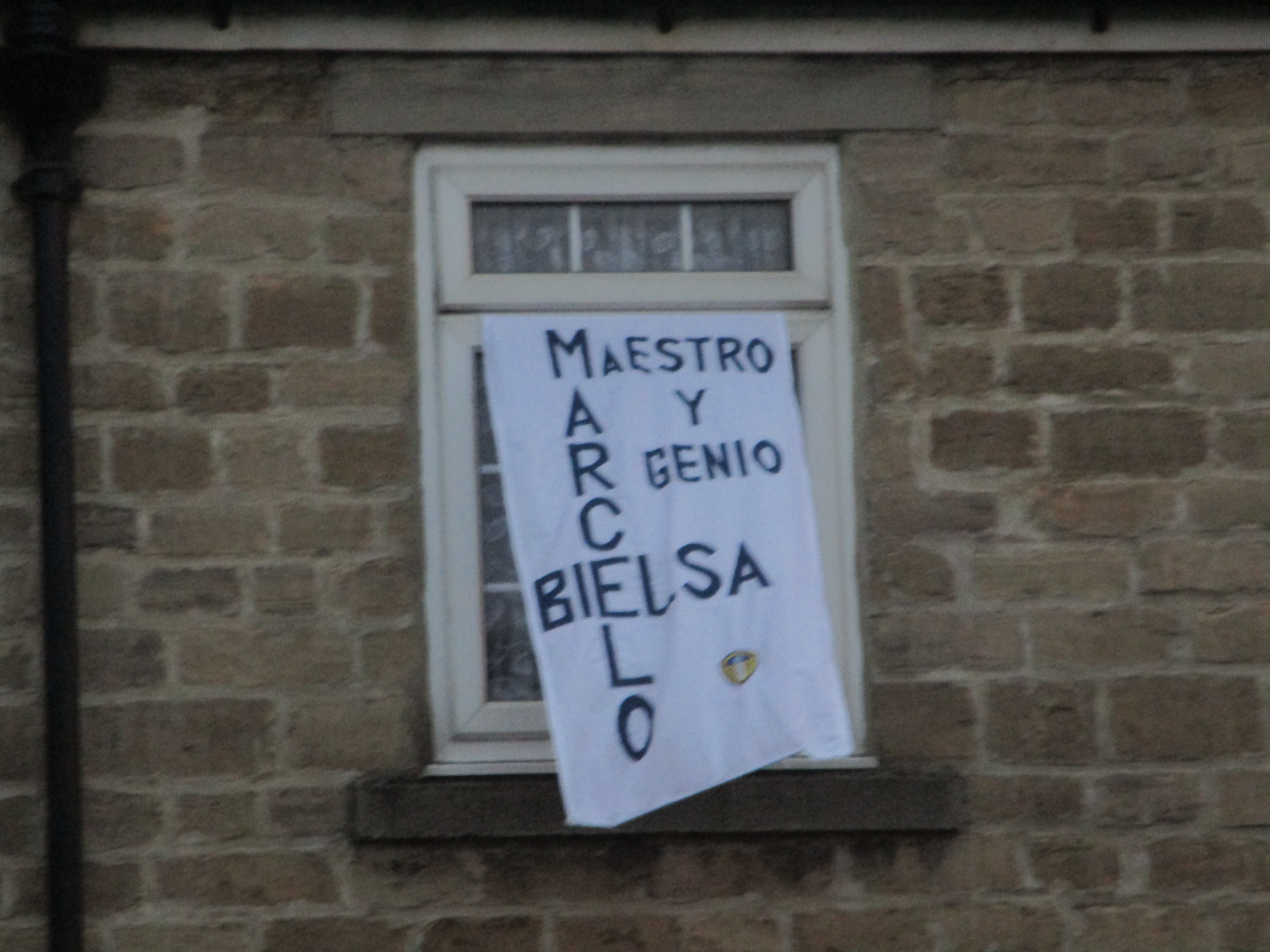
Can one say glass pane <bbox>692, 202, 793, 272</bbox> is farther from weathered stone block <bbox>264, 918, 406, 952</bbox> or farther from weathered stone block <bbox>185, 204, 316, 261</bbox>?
weathered stone block <bbox>264, 918, 406, 952</bbox>

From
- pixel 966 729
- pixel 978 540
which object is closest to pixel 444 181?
pixel 978 540

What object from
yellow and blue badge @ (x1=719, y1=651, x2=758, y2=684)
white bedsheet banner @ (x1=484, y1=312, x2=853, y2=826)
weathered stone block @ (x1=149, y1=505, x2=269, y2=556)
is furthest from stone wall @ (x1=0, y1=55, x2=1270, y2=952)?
yellow and blue badge @ (x1=719, y1=651, x2=758, y2=684)

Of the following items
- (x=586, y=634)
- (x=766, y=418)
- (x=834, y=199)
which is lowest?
(x=586, y=634)

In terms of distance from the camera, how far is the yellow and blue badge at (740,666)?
3932 mm

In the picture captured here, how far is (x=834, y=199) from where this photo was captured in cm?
436

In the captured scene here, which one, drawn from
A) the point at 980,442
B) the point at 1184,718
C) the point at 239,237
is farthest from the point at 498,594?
the point at 1184,718

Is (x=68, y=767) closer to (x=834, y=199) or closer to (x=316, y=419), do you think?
(x=316, y=419)

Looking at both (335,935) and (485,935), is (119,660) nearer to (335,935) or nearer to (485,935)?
(335,935)

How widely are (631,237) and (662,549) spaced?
0.88 m

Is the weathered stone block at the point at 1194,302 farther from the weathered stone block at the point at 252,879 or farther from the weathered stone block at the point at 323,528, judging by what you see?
the weathered stone block at the point at 252,879

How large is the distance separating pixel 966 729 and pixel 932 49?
172 centimetres

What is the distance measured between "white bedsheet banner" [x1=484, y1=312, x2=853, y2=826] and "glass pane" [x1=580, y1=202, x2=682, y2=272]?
0.26m

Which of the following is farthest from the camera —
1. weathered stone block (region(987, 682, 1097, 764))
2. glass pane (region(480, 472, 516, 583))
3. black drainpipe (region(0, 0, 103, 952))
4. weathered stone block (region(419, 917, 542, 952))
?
glass pane (region(480, 472, 516, 583))

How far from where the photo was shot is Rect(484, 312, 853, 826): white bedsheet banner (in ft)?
12.7
